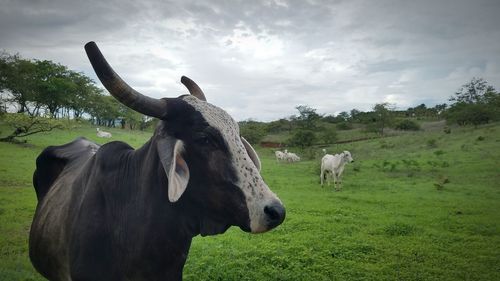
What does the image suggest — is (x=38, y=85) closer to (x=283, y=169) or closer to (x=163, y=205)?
(x=283, y=169)

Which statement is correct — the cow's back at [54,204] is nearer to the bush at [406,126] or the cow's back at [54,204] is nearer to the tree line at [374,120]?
the tree line at [374,120]

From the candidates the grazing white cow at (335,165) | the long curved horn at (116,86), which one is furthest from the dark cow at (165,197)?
the grazing white cow at (335,165)

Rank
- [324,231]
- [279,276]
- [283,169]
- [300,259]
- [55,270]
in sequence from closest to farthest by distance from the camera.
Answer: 1. [55,270]
2. [279,276]
3. [300,259]
4. [324,231]
5. [283,169]

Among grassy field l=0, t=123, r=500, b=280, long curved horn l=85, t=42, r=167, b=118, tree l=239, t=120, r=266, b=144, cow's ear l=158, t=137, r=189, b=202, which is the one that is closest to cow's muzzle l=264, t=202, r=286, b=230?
cow's ear l=158, t=137, r=189, b=202

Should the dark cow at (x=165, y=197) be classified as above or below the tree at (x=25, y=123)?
below

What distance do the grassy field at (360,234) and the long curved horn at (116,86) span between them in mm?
4391

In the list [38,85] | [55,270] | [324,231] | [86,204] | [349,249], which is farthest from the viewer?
[38,85]

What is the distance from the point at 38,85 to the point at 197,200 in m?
38.6

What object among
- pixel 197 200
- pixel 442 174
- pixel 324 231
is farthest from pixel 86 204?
pixel 442 174

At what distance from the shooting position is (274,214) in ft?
7.80

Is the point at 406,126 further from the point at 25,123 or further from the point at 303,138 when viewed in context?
the point at 25,123

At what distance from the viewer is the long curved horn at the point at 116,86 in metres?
2.40

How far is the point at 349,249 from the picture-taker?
784 cm

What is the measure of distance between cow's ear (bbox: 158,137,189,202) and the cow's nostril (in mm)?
593
